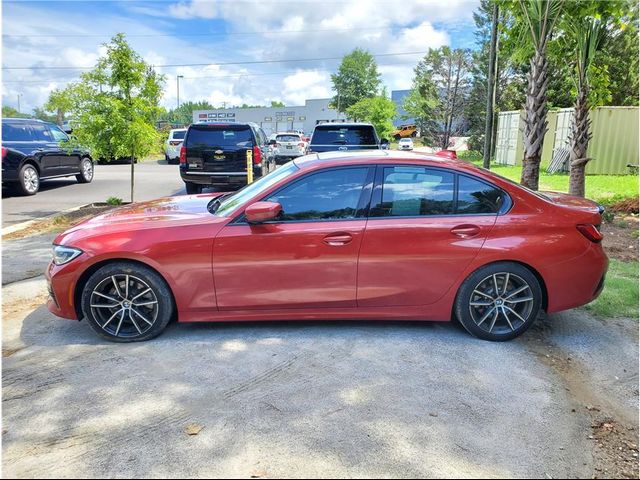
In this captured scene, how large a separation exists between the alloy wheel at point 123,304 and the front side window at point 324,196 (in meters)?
1.30

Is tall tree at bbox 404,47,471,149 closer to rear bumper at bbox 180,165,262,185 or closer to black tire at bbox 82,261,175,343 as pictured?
rear bumper at bbox 180,165,262,185

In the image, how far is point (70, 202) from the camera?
1141cm

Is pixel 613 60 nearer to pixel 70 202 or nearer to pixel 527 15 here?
pixel 527 15

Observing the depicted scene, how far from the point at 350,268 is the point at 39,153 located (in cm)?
1173

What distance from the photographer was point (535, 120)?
8789 mm

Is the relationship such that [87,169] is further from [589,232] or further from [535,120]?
[589,232]

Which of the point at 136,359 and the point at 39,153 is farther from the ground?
the point at 39,153

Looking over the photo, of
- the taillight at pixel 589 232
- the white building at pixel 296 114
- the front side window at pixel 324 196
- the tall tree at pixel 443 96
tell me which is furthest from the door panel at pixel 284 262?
the white building at pixel 296 114

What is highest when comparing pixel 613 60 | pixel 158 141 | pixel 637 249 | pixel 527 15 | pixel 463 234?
pixel 613 60

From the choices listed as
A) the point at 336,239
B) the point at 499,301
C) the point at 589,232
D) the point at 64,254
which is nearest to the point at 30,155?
the point at 64,254

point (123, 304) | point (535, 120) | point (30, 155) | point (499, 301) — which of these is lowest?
point (123, 304)

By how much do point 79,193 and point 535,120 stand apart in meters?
11.3

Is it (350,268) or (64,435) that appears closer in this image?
(64,435)

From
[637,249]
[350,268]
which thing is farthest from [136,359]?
[637,249]
